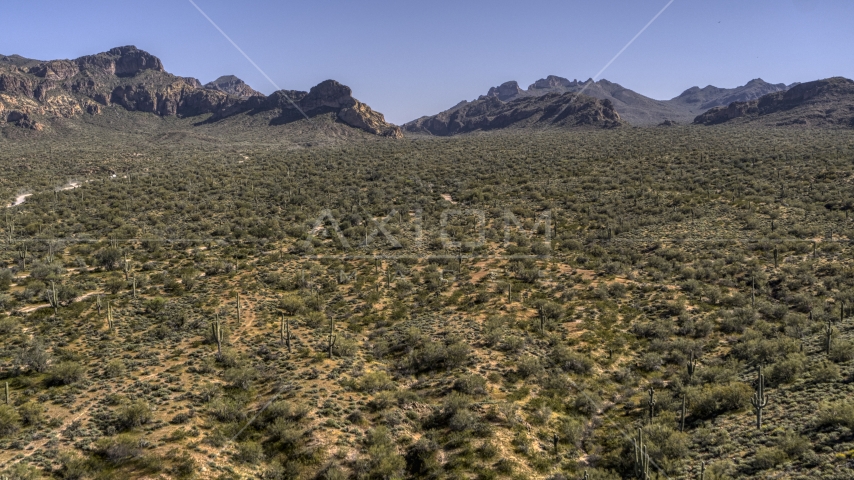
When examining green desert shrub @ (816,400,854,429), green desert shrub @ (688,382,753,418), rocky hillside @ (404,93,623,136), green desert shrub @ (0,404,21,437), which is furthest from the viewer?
rocky hillside @ (404,93,623,136)

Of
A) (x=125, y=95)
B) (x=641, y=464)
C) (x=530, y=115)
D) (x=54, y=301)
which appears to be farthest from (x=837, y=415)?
(x=125, y=95)

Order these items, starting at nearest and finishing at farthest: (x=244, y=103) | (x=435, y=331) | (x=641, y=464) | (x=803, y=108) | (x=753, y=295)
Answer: (x=641, y=464), (x=435, y=331), (x=753, y=295), (x=803, y=108), (x=244, y=103)

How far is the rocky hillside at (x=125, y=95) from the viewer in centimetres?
10706

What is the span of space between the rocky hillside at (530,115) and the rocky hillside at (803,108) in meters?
27.0

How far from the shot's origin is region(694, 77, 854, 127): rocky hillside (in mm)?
92025

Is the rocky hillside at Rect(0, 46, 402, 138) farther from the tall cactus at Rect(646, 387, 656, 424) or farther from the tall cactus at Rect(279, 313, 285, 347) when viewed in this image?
the tall cactus at Rect(646, 387, 656, 424)

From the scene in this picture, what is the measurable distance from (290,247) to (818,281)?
1348 inches

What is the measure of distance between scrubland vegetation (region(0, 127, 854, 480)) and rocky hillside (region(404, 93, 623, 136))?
7275 cm

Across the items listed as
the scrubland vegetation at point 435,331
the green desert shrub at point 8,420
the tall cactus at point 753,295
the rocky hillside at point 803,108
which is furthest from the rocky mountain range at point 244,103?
the green desert shrub at point 8,420

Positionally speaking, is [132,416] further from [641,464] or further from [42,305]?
[641,464]

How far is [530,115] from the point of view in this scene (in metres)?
138

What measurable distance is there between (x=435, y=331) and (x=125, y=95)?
147 meters

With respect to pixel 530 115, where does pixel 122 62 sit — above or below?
above

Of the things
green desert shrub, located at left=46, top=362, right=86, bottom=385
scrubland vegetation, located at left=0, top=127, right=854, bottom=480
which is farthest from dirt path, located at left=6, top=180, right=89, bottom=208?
green desert shrub, located at left=46, top=362, right=86, bottom=385
